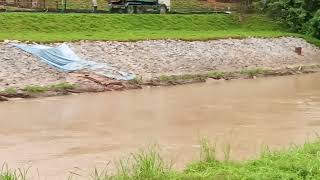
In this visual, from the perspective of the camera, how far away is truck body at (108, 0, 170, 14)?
38.5 m

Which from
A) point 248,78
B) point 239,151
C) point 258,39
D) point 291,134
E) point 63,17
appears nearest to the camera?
point 239,151

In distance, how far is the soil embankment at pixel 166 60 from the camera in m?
22.8

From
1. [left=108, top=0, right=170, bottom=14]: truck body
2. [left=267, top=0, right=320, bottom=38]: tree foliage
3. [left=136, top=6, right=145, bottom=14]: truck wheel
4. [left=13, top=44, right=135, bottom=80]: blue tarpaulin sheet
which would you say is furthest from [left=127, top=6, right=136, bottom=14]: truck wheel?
[left=13, top=44, right=135, bottom=80]: blue tarpaulin sheet

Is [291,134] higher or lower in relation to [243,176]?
lower

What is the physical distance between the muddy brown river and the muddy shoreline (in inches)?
19.9

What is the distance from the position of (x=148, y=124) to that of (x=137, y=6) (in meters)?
23.1

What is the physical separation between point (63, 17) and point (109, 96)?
11.7 metres

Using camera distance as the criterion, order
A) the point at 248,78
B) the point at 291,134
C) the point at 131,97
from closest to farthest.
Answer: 1. the point at 291,134
2. the point at 131,97
3. the point at 248,78

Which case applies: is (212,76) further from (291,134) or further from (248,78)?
(291,134)

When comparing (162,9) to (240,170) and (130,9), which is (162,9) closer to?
(130,9)

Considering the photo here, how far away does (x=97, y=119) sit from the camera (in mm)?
17234

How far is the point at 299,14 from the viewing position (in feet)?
133

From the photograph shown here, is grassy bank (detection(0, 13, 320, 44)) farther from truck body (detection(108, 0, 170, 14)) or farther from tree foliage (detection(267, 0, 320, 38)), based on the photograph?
truck body (detection(108, 0, 170, 14))

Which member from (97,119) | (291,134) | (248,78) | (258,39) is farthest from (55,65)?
(258,39)
